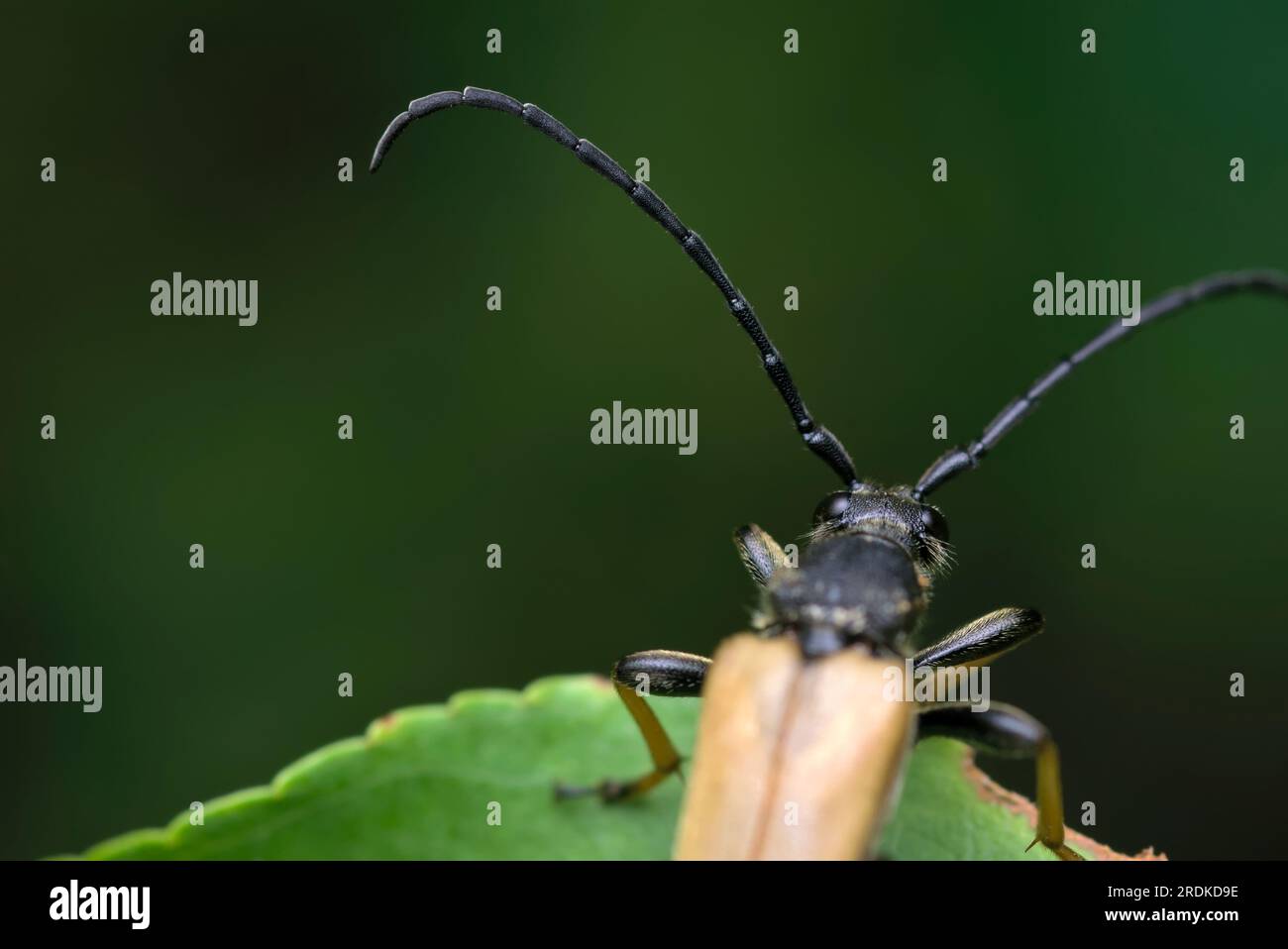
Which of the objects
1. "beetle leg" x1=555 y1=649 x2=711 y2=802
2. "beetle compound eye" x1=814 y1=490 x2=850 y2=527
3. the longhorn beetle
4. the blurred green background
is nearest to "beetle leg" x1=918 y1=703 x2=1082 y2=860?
the longhorn beetle

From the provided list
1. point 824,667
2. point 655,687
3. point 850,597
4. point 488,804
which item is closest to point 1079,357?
point 850,597

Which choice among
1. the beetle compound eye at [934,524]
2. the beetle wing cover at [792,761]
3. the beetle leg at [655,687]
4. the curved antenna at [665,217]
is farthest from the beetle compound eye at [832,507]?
the beetle wing cover at [792,761]

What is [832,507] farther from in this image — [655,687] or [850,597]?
[655,687]

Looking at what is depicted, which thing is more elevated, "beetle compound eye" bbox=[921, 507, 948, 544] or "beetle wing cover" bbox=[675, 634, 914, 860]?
"beetle compound eye" bbox=[921, 507, 948, 544]

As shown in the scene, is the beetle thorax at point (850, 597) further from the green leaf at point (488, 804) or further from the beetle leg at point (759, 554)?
the green leaf at point (488, 804)

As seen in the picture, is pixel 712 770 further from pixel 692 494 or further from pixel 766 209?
pixel 766 209

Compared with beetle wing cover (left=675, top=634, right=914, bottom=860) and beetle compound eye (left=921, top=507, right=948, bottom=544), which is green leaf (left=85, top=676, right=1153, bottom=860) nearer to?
beetle wing cover (left=675, top=634, right=914, bottom=860)

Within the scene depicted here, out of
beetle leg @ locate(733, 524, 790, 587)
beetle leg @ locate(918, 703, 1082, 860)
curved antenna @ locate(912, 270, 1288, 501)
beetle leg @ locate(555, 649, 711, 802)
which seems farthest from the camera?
beetle leg @ locate(733, 524, 790, 587)
